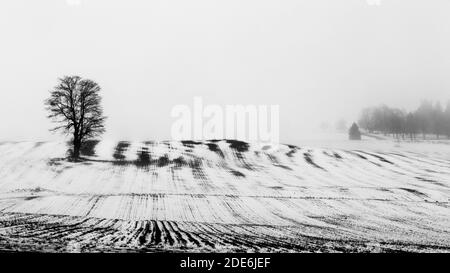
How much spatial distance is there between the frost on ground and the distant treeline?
50289mm

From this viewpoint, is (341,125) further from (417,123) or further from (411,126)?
(411,126)

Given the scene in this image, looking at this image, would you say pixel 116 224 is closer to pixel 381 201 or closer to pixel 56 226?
pixel 56 226

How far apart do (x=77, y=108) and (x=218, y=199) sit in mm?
25978

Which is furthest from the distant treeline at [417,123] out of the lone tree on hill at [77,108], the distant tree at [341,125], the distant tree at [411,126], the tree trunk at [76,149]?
the tree trunk at [76,149]

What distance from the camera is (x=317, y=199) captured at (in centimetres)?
3006

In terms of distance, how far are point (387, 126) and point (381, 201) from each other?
92438mm

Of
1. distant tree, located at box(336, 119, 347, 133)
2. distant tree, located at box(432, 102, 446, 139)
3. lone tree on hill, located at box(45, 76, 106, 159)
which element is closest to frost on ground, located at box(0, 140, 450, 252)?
lone tree on hill, located at box(45, 76, 106, 159)

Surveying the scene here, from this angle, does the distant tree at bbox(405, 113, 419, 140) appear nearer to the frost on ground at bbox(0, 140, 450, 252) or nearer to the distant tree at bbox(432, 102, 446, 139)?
the distant tree at bbox(432, 102, 446, 139)

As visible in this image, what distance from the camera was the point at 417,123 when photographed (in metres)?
108

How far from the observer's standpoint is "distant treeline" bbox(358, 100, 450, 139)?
10221 centimetres

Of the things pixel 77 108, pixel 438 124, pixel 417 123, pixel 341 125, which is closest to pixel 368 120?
pixel 341 125

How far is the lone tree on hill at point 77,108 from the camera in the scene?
154 ft

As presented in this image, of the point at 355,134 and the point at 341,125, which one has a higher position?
the point at 341,125
